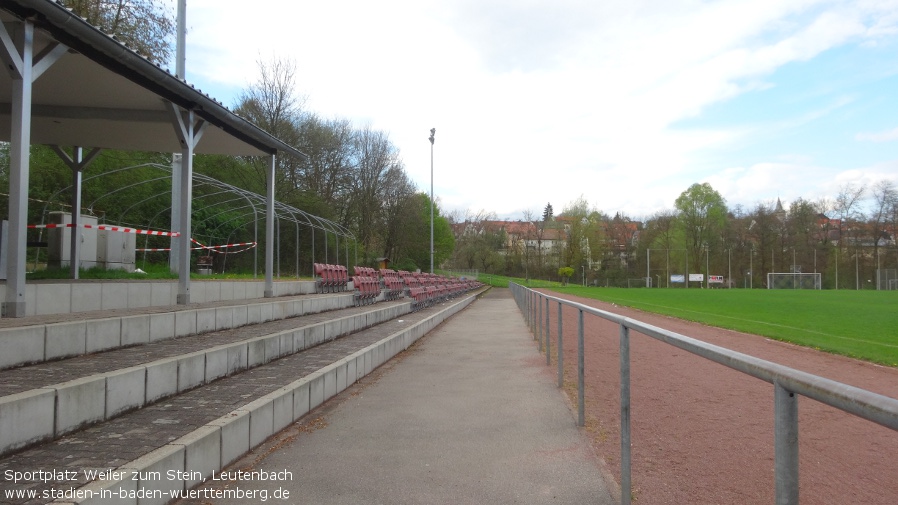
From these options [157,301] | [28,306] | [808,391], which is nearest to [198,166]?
[157,301]

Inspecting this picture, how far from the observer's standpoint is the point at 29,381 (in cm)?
405

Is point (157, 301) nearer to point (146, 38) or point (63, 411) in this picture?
point (63, 411)

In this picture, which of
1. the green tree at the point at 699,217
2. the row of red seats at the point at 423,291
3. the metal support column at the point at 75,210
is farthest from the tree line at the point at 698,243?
the metal support column at the point at 75,210

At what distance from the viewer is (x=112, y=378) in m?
4.14

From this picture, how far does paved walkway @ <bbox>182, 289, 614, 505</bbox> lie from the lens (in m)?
3.76

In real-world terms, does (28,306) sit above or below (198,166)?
below

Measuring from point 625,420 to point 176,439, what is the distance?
280 centimetres

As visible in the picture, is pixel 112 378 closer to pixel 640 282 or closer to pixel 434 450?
pixel 434 450

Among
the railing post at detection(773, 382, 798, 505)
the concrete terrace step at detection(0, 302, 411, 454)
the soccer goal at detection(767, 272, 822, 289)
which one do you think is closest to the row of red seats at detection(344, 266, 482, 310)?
the concrete terrace step at detection(0, 302, 411, 454)

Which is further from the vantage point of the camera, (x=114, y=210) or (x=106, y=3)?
(x=114, y=210)

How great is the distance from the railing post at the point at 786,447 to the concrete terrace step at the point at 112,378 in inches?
145

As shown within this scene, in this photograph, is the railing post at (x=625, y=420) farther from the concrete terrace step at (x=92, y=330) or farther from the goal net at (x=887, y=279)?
the goal net at (x=887, y=279)

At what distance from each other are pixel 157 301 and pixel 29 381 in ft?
16.6

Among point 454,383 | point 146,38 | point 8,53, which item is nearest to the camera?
point 8,53
